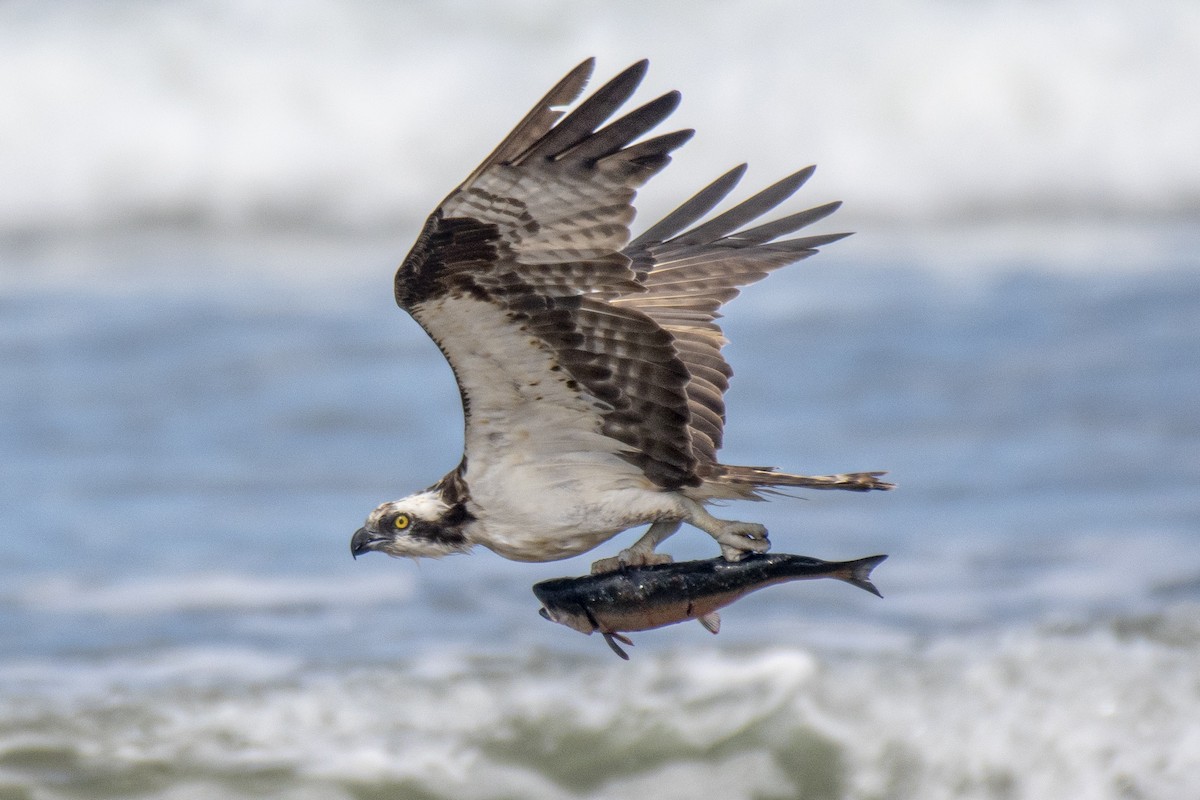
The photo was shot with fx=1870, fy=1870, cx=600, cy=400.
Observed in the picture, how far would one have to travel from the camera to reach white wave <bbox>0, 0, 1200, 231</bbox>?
2281 centimetres

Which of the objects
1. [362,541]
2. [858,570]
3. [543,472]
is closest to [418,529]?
[362,541]

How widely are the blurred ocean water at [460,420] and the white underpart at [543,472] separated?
2.76 metres

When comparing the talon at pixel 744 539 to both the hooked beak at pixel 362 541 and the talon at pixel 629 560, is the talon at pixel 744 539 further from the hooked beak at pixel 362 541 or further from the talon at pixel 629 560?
the hooked beak at pixel 362 541

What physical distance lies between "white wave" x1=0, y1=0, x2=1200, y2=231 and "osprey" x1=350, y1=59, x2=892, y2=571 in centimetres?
1574

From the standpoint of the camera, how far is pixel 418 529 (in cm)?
712

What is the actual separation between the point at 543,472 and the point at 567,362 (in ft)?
1.93

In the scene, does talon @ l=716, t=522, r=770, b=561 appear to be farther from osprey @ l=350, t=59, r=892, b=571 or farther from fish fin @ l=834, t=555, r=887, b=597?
fish fin @ l=834, t=555, r=887, b=597

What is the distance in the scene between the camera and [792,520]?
46.0 feet

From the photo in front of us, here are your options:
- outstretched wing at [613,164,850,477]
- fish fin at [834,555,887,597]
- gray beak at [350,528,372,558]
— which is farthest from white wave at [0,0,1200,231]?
fish fin at [834,555,887,597]

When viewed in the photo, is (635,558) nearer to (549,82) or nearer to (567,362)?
(567,362)

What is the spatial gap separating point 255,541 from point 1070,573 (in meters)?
5.83

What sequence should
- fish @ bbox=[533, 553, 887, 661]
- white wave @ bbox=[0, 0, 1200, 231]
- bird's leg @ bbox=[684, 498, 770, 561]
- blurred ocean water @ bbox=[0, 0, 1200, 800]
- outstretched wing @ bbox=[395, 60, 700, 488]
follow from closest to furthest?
outstretched wing @ bbox=[395, 60, 700, 488]
fish @ bbox=[533, 553, 887, 661]
bird's leg @ bbox=[684, 498, 770, 561]
blurred ocean water @ bbox=[0, 0, 1200, 800]
white wave @ bbox=[0, 0, 1200, 231]

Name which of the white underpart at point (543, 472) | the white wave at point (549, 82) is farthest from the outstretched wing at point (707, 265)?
the white wave at point (549, 82)

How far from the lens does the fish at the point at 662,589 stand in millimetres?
6281
